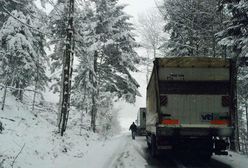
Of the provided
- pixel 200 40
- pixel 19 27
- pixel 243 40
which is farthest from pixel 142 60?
pixel 243 40

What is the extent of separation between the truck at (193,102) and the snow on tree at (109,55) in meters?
15.3

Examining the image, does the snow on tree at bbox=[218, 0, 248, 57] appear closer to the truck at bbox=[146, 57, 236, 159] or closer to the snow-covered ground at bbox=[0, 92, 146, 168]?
the truck at bbox=[146, 57, 236, 159]

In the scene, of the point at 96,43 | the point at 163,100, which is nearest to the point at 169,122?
the point at 163,100

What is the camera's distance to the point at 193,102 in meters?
10.5

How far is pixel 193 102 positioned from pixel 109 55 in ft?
59.5

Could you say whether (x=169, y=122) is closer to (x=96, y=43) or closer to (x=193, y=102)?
(x=193, y=102)

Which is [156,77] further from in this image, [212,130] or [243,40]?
[243,40]

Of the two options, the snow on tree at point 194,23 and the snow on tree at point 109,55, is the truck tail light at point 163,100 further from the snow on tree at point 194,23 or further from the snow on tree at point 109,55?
the snow on tree at point 109,55

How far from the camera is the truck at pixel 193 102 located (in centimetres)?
1030

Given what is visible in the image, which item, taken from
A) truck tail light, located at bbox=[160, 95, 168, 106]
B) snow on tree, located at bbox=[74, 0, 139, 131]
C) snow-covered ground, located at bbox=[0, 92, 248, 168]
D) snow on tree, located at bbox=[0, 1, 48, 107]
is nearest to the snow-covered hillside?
snow-covered ground, located at bbox=[0, 92, 248, 168]

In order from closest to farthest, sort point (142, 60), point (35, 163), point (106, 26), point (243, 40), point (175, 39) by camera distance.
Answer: point (35, 163) < point (243, 40) < point (175, 39) < point (106, 26) < point (142, 60)

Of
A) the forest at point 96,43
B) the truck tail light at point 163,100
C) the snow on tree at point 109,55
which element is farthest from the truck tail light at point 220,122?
the snow on tree at point 109,55

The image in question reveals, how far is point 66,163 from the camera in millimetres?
10234

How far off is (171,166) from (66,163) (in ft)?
12.2
